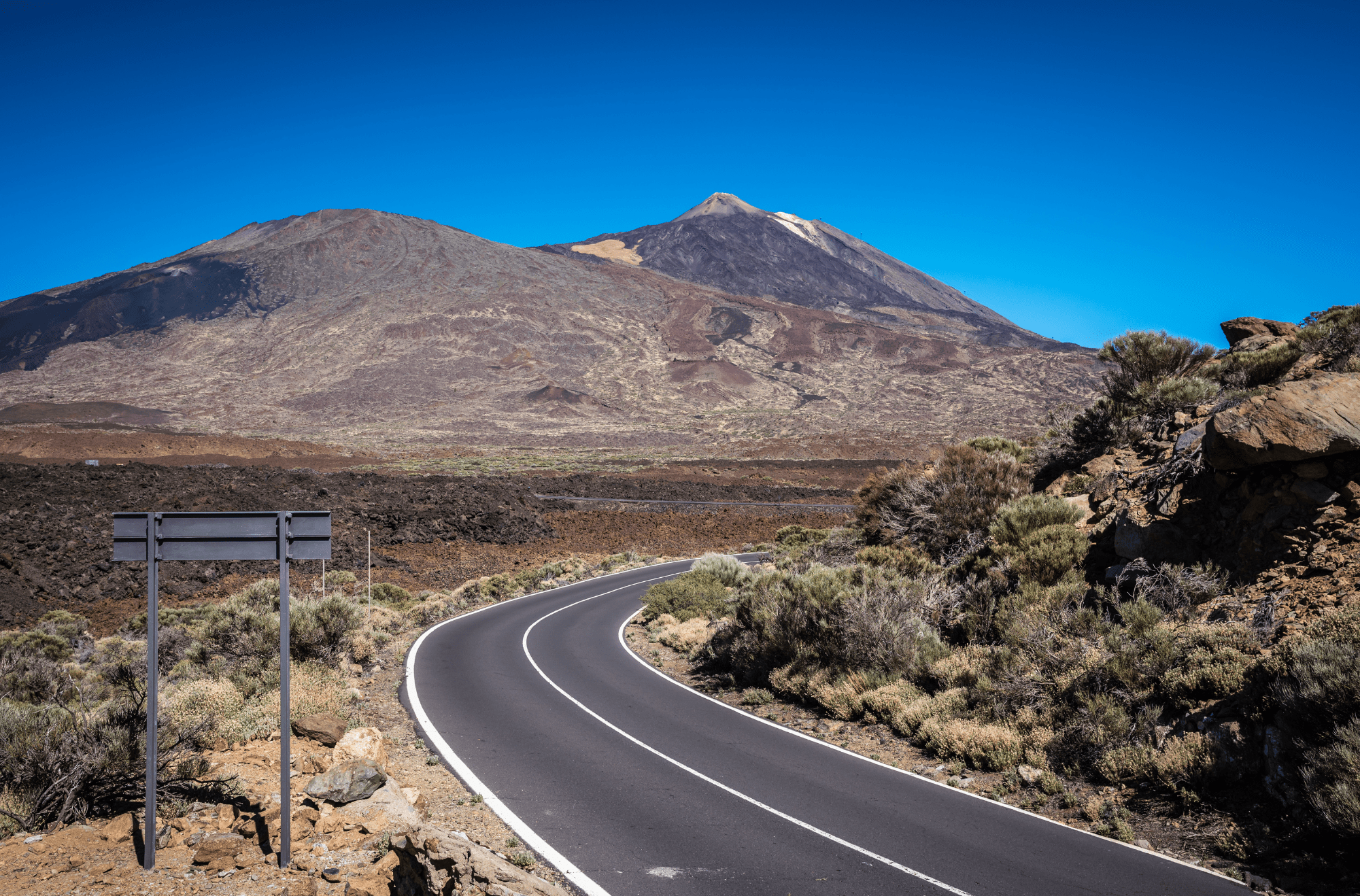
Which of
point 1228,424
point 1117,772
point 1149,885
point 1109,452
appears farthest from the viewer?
point 1109,452

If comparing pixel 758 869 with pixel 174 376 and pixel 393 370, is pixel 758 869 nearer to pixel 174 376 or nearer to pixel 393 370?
pixel 393 370

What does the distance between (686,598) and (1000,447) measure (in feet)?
27.3

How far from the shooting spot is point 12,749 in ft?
19.4

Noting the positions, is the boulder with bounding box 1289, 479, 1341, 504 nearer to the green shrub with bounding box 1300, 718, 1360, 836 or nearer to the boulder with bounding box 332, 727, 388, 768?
the green shrub with bounding box 1300, 718, 1360, 836

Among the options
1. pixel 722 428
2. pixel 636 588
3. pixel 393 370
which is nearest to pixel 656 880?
pixel 636 588

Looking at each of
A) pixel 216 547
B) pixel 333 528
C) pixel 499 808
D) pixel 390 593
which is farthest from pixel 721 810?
pixel 333 528

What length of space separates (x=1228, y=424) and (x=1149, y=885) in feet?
18.5

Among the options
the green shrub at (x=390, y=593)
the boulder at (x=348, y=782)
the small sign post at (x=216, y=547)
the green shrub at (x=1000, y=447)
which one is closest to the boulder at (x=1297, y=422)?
the green shrub at (x=1000, y=447)

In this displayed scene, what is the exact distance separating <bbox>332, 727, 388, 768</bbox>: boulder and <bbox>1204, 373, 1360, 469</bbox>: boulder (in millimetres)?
10163

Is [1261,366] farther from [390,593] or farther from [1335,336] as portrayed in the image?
[390,593]

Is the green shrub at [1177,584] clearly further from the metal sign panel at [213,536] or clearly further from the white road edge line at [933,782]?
the metal sign panel at [213,536]

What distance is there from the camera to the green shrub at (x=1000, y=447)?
54.4ft

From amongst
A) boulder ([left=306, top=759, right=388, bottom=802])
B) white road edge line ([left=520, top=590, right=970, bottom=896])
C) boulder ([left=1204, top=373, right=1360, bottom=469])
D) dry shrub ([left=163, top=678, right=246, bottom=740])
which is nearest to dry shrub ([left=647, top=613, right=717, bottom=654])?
white road edge line ([left=520, top=590, right=970, bottom=896])

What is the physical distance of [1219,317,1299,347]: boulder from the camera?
14094mm
